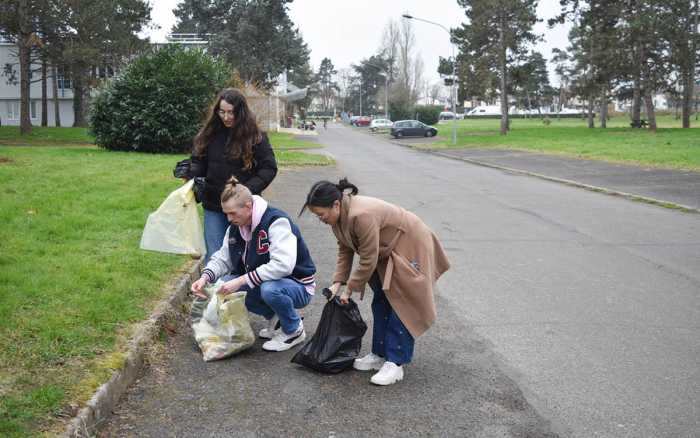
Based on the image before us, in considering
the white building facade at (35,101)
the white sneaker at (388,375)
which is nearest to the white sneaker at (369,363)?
the white sneaker at (388,375)

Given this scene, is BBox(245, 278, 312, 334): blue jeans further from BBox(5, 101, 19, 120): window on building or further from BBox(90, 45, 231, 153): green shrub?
BBox(5, 101, 19, 120): window on building

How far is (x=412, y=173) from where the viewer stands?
70.0ft

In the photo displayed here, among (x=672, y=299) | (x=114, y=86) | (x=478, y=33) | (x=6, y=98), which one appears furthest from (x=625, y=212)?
(x=6, y=98)

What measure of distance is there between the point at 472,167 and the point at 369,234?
20.5 meters

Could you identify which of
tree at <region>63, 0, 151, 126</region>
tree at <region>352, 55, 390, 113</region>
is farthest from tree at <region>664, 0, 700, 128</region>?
tree at <region>352, 55, 390, 113</region>

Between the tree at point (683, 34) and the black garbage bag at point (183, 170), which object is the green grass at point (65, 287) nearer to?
the black garbage bag at point (183, 170)

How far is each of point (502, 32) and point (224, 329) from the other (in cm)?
4703

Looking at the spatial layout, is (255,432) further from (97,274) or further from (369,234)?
(97,274)

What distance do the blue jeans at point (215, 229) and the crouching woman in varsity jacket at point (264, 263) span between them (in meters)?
0.58

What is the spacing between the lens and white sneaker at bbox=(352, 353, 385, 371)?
187 inches

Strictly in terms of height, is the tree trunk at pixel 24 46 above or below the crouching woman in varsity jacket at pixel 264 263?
above

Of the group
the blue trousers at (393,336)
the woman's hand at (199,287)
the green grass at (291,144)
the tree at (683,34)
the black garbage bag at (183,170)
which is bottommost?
the blue trousers at (393,336)

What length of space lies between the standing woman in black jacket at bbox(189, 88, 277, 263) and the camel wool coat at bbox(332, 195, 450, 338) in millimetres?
1550

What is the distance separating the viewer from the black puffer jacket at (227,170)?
222 inches
